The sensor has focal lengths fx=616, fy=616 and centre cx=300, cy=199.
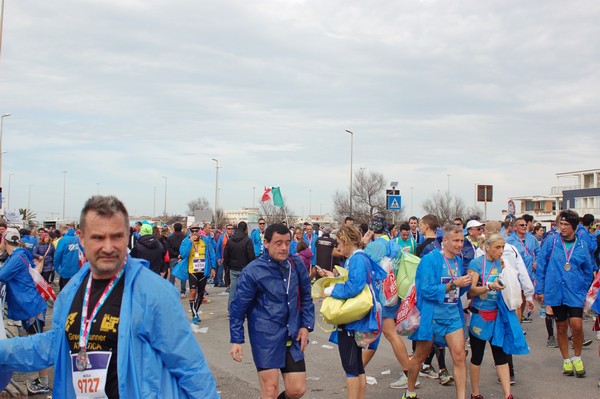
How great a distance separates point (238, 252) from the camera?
12.7m

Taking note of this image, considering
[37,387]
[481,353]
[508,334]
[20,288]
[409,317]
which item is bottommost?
[37,387]

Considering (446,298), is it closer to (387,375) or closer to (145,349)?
(387,375)

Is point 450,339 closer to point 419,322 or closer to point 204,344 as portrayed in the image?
point 419,322

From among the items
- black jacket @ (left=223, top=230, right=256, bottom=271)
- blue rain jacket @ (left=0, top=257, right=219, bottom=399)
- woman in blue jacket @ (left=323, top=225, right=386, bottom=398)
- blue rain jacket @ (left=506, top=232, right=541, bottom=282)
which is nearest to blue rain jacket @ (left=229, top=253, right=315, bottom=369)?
woman in blue jacket @ (left=323, top=225, right=386, bottom=398)

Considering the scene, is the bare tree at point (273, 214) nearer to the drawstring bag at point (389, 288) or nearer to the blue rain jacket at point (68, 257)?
the blue rain jacket at point (68, 257)

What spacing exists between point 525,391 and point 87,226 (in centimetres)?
620

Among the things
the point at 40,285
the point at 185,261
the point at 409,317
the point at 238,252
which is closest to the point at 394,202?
the point at 238,252

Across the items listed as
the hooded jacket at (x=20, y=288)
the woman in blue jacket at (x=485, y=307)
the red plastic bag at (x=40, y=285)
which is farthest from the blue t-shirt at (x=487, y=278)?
the hooded jacket at (x=20, y=288)

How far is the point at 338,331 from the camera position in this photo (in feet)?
20.2

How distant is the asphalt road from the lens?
732 cm

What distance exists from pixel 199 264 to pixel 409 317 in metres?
6.81

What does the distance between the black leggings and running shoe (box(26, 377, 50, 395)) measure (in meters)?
5.00

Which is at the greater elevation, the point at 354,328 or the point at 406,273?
the point at 406,273

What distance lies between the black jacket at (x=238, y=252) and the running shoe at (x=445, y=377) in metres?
5.47
